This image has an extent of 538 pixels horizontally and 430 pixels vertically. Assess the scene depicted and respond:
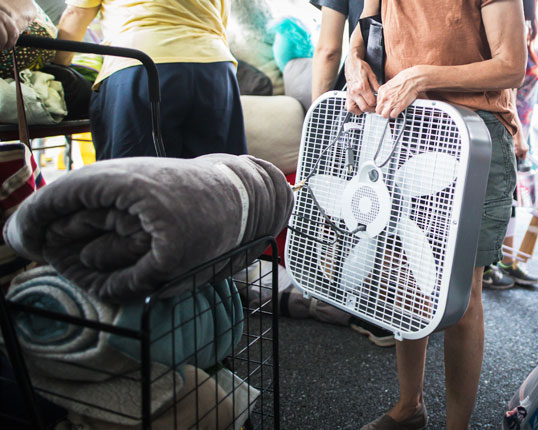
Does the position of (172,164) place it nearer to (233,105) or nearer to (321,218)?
(321,218)

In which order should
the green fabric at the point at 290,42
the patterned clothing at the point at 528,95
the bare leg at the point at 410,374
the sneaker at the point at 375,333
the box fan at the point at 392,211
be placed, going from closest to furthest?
the box fan at the point at 392,211, the bare leg at the point at 410,374, the sneaker at the point at 375,333, the patterned clothing at the point at 528,95, the green fabric at the point at 290,42

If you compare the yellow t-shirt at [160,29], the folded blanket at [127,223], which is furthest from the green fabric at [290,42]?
the folded blanket at [127,223]

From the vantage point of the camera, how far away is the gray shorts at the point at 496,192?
904 mm

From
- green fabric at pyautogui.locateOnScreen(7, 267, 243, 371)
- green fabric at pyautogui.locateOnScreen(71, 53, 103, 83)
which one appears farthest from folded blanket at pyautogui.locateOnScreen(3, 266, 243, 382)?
green fabric at pyautogui.locateOnScreen(71, 53, 103, 83)

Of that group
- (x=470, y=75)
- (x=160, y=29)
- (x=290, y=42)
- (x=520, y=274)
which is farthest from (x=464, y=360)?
(x=290, y=42)

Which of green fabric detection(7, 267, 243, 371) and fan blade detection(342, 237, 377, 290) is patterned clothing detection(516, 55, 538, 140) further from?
green fabric detection(7, 267, 243, 371)

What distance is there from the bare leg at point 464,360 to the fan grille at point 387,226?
0.15m

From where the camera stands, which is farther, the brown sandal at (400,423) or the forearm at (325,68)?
the forearm at (325,68)

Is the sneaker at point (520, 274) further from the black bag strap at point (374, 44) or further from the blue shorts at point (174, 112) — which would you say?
the black bag strap at point (374, 44)

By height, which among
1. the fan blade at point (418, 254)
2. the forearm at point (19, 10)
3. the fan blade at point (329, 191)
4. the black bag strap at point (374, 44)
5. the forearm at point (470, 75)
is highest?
the forearm at point (19, 10)

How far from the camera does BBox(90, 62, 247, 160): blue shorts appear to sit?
1207 mm

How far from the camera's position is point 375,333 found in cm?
158

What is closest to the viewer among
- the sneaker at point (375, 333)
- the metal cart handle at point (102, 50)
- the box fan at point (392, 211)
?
the metal cart handle at point (102, 50)

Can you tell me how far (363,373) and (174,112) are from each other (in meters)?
0.98
